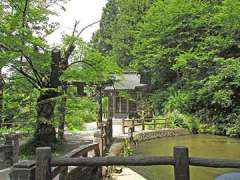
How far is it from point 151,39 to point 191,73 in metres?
4.99

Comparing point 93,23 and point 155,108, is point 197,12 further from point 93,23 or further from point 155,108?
point 93,23

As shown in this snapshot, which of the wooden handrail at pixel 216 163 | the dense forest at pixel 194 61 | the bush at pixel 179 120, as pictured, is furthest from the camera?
the bush at pixel 179 120

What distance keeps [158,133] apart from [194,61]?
6460mm

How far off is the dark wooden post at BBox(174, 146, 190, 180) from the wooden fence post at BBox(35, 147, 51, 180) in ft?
4.20

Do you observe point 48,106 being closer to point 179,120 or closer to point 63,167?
point 63,167

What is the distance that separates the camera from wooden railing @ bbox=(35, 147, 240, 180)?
3.31 m

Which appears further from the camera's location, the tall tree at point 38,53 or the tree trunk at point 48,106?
the tree trunk at point 48,106

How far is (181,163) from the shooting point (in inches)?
131

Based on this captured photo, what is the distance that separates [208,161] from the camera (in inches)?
131

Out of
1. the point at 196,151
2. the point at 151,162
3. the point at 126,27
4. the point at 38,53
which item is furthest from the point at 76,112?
the point at 126,27

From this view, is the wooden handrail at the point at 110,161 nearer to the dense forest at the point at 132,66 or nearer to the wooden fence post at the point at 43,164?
the wooden fence post at the point at 43,164

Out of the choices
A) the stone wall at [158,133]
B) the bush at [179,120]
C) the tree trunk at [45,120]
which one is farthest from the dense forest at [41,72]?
the bush at [179,120]

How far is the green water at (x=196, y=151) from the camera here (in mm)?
10328

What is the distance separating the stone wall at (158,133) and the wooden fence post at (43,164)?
1481 cm
